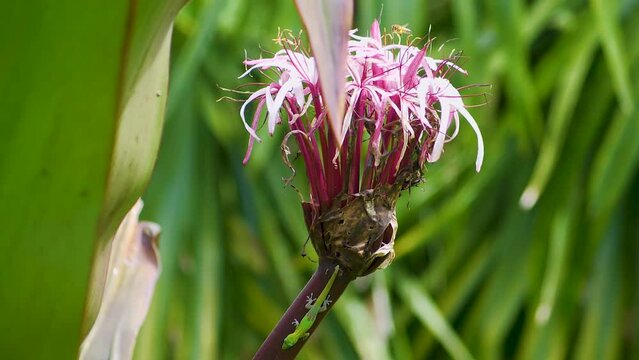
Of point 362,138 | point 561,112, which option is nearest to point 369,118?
point 362,138

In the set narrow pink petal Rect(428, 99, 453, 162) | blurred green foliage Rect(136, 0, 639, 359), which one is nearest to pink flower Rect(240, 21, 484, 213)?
narrow pink petal Rect(428, 99, 453, 162)

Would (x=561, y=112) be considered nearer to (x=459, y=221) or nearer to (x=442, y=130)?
(x=459, y=221)

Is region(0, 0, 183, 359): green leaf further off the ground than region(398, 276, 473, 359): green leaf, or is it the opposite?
region(0, 0, 183, 359): green leaf

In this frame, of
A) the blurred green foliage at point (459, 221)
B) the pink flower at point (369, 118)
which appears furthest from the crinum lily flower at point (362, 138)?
the blurred green foliage at point (459, 221)

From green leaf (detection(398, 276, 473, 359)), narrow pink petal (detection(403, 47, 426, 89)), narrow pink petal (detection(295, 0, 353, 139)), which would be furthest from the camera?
green leaf (detection(398, 276, 473, 359))

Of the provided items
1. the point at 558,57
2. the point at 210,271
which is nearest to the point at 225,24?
the point at 210,271

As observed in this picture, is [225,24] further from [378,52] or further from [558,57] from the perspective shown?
[378,52]

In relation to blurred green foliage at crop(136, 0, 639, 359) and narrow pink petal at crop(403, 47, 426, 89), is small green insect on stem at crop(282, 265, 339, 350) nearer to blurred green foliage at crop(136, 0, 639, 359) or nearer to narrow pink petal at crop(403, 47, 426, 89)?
narrow pink petal at crop(403, 47, 426, 89)
